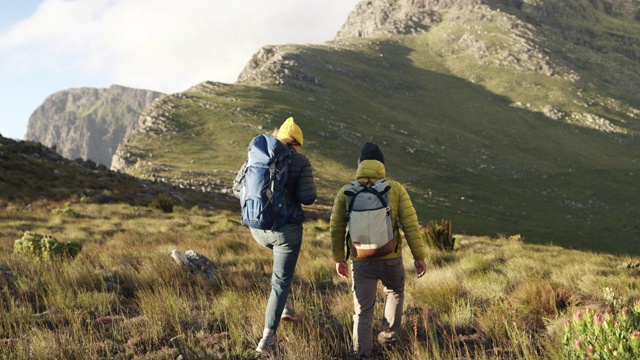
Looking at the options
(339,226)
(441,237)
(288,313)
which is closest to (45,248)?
(288,313)

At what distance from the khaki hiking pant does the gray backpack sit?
172 mm

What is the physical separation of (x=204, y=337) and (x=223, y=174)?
41450 millimetres

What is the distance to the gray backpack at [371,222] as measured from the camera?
411 cm

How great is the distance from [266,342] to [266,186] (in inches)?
64.6

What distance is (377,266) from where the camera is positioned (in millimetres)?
4254

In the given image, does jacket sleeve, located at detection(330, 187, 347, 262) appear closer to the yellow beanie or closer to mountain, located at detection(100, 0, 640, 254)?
the yellow beanie

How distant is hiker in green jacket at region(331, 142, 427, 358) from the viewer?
424cm

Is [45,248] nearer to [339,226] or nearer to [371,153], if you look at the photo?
[339,226]

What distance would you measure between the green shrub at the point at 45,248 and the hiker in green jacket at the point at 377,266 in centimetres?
615

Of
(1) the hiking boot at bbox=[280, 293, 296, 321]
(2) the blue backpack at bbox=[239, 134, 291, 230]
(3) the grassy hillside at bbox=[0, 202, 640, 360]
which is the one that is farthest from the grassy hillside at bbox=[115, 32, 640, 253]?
(2) the blue backpack at bbox=[239, 134, 291, 230]

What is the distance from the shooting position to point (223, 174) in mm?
44500

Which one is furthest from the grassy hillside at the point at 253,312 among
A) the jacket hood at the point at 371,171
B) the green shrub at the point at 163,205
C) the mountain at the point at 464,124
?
Answer: the mountain at the point at 464,124

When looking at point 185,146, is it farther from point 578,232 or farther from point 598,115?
point 598,115

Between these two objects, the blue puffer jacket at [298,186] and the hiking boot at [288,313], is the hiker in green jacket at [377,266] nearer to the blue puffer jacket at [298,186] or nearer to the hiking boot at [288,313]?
the blue puffer jacket at [298,186]
